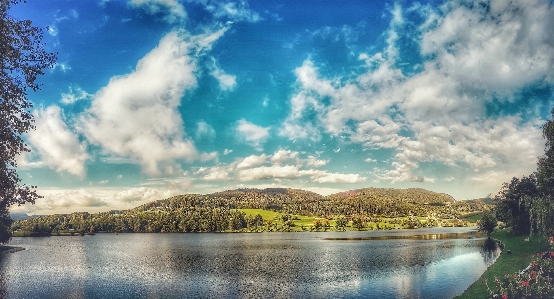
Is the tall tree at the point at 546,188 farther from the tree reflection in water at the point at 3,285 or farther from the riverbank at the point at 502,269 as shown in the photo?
the tree reflection in water at the point at 3,285

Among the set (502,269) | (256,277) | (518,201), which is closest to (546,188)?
(502,269)

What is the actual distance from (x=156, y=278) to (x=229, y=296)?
86.0 feet

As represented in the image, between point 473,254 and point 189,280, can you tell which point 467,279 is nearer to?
point 473,254

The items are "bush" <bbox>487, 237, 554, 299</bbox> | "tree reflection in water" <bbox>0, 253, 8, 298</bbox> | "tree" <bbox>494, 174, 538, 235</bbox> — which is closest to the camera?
"bush" <bbox>487, 237, 554, 299</bbox>

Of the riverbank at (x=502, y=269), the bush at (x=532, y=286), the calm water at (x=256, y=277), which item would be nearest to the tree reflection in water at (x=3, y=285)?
the calm water at (x=256, y=277)

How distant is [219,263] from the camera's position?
96.4 m

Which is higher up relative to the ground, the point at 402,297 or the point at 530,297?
the point at 530,297

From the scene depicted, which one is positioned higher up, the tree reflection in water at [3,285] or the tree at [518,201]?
the tree at [518,201]

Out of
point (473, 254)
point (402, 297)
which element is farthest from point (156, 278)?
point (473, 254)

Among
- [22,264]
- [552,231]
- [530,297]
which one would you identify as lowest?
[22,264]

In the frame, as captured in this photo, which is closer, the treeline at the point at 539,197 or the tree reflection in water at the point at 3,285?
the treeline at the point at 539,197

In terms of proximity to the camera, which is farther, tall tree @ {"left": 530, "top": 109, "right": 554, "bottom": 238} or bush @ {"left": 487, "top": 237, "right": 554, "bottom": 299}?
tall tree @ {"left": 530, "top": 109, "right": 554, "bottom": 238}

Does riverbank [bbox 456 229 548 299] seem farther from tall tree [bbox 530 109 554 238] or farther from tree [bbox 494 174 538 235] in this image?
tree [bbox 494 174 538 235]

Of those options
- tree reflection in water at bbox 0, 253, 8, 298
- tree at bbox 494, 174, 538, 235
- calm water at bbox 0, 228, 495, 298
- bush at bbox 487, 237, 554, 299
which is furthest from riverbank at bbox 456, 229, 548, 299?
tree reflection in water at bbox 0, 253, 8, 298
